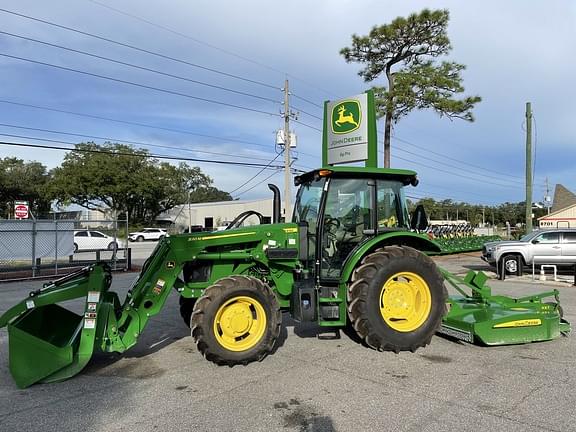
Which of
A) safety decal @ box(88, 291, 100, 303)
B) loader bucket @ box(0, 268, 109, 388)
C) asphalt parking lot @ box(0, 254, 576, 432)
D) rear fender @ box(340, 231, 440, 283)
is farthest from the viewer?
rear fender @ box(340, 231, 440, 283)

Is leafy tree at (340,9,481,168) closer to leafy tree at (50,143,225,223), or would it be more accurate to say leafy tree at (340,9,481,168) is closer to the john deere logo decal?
the john deere logo decal

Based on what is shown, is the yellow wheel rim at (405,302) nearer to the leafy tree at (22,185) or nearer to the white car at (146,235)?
the white car at (146,235)

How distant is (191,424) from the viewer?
376 cm

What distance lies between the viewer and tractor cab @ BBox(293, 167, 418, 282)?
19.3ft

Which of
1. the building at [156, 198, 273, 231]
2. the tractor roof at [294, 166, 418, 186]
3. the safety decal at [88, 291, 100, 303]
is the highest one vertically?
the building at [156, 198, 273, 231]

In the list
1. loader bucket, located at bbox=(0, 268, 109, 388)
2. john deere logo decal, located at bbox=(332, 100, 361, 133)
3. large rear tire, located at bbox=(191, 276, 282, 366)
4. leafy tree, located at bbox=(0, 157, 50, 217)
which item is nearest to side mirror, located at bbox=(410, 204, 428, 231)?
large rear tire, located at bbox=(191, 276, 282, 366)

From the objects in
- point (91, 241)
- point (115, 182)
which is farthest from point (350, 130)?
point (115, 182)

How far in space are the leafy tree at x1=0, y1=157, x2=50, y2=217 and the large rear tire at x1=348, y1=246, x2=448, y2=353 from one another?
53.0m

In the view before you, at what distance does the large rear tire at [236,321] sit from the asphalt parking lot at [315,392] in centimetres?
20

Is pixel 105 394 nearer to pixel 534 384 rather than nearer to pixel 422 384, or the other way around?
pixel 422 384

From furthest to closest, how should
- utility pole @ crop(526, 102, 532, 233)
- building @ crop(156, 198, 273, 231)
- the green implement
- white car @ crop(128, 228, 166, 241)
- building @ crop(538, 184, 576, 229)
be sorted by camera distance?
building @ crop(156, 198, 273, 231) → building @ crop(538, 184, 576, 229) → white car @ crop(128, 228, 166, 241) → utility pole @ crop(526, 102, 532, 233) → the green implement

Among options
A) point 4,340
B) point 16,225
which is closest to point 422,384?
point 4,340

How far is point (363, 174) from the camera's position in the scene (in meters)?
6.09

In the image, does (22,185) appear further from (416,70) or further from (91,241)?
(416,70)
